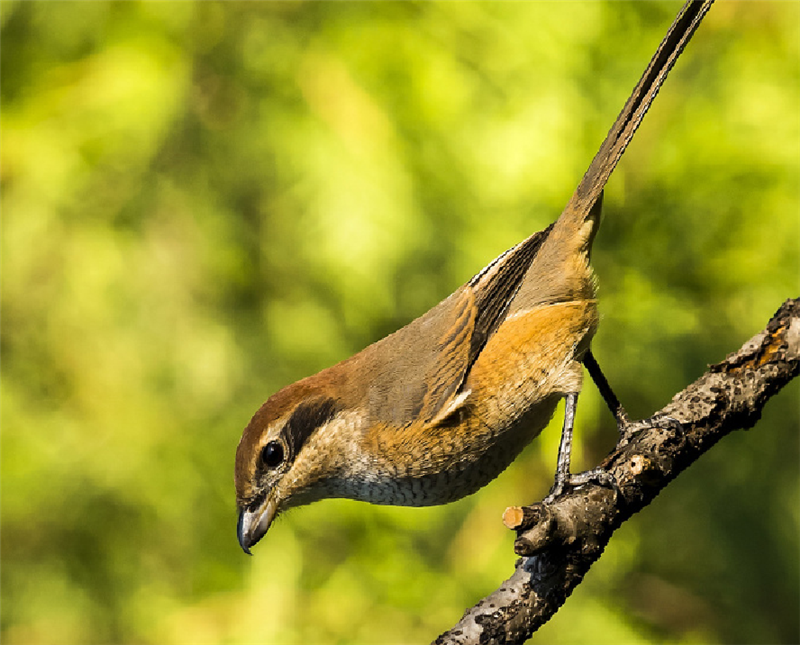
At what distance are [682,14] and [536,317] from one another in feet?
3.67

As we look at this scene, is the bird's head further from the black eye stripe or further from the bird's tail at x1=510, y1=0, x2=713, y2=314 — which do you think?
the bird's tail at x1=510, y1=0, x2=713, y2=314

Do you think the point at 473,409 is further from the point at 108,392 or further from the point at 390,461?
the point at 108,392

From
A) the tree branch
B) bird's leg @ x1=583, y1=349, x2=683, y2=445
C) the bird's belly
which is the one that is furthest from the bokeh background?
the bird's belly

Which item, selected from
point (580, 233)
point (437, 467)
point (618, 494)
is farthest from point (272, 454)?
point (580, 233)

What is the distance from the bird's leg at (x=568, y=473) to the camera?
271cm

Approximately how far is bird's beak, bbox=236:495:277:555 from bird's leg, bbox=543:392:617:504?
0.92 meters

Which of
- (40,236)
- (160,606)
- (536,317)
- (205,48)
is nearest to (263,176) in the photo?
(205,48)

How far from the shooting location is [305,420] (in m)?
2.79

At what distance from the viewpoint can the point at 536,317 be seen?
2984mm

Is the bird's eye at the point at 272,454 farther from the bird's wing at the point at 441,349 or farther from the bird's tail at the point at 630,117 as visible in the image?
the bird's tail at the point at 630,117

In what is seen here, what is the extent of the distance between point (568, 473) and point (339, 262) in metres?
1.69

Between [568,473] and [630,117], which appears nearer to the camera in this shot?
[568,473]

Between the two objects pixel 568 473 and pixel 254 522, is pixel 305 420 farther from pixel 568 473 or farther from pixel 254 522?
pixel 568 473

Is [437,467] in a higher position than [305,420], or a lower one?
lower
